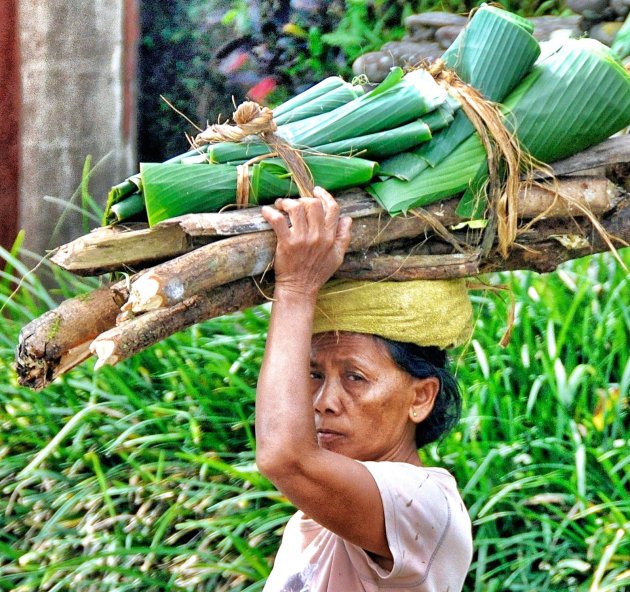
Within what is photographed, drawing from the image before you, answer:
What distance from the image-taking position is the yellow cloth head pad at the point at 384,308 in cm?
216

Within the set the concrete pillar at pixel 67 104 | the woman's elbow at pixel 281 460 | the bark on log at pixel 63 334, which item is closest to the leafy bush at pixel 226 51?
the concrete pillar at pixel 67 104

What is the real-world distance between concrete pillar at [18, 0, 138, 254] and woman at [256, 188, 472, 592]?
3346 mm

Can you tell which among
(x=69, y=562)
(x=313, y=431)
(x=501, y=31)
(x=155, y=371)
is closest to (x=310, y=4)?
(x=155, y=371)

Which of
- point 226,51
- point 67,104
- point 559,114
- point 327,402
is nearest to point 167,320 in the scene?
point 327,402

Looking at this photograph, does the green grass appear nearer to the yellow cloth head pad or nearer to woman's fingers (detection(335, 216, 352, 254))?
the yellow cloth head pad

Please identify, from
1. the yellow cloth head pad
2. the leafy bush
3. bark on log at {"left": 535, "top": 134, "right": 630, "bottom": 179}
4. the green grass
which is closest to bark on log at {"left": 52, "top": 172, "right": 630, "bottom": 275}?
the yellow cloth head pad

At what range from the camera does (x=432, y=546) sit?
2086mm

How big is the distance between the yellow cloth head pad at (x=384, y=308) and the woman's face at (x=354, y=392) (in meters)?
0.04

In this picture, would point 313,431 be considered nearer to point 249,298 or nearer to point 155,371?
point 249,298

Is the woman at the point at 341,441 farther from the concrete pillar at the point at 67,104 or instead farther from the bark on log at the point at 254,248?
the concrete pillar at the point at 67,104

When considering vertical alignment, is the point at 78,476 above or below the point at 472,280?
below

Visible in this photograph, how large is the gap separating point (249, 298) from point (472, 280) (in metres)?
0.60

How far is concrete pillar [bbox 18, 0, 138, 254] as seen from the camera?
17.4 feet

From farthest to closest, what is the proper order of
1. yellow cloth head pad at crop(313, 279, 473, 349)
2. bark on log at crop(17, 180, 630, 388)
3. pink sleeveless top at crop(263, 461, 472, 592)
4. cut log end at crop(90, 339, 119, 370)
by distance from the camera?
yellow cloth head pad at crop(313, 279, 473, 349)
pink sleeveless top at crop(263, 461, 472, 592)
bark on log at crop(17, 180, 630, 388)
cut log end at crop(90, 339, 119, 370)
